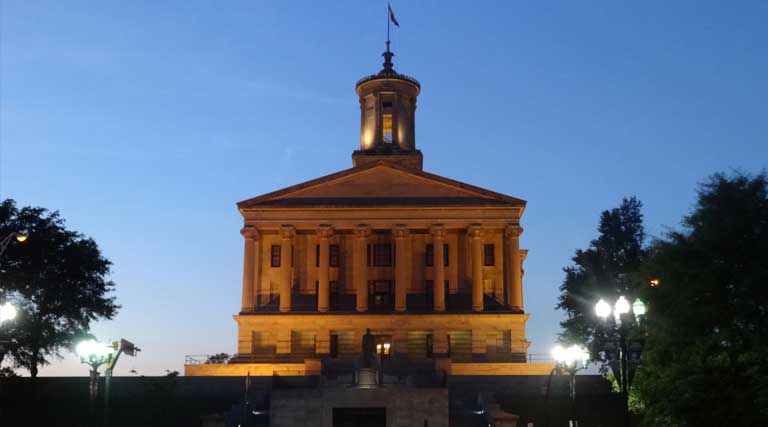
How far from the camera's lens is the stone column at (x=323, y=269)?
7319 cm

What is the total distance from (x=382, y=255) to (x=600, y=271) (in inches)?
747

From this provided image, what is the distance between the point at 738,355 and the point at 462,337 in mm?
38422

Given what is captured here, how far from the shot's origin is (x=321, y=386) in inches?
2026

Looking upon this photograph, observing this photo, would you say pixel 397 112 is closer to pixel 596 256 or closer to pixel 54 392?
pixel 596 256

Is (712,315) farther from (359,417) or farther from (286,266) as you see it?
(286,266)

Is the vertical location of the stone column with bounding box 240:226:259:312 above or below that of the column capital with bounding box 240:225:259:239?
below

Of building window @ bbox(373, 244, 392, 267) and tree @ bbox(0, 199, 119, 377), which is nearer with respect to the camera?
tree @ bbox(0, 199, 119, 377)

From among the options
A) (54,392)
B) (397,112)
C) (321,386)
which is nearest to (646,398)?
(321,386)

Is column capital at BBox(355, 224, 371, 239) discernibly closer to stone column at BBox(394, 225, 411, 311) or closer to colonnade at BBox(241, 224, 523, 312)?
colonnade at BBox(241, 224, 523, 312)

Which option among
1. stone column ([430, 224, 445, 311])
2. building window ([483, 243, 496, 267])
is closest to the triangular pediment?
stone column ([430, 224, 445, 311])

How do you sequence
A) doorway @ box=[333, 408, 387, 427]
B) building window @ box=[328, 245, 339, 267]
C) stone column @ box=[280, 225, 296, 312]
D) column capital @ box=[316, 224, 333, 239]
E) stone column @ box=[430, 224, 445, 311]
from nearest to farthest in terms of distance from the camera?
doorway @ box=[333, 408, 387, 427] < stone column @ box=[280, 225, 296, 312] < stone column @ box=[430, 224, 445, 311] < column capital @ box=[316, 224, 333, 239] < building window @ box=[328, 245, 339, 267]

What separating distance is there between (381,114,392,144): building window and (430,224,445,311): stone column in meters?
16.1

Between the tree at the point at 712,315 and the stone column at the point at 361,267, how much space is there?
35.4 metres

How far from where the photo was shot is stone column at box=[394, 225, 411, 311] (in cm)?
Result: 7312
